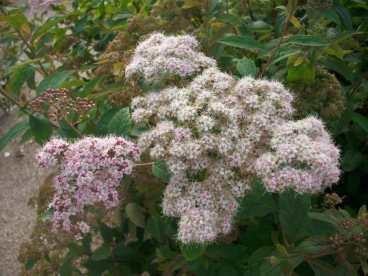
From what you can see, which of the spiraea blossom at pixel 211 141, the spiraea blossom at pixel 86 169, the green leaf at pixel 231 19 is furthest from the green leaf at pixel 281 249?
the green leaf at pixel 231 19

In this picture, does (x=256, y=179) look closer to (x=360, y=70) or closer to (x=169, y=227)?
(x=169, y=227)

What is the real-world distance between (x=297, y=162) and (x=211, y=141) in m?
0.28

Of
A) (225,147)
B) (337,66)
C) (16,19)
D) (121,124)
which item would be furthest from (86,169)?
(337,66)

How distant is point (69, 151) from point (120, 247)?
3.46 ft

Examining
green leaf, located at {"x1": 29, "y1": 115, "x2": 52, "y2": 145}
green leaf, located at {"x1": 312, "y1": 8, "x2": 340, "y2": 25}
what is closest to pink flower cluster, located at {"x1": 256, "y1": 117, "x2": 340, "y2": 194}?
green leaf, located at {"x1": 312, "y1": 8, "x2": 340, "y2": 25}

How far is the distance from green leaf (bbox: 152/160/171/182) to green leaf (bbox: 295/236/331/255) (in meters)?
0.52

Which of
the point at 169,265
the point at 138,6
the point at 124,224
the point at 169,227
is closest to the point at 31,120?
the point at 169,227

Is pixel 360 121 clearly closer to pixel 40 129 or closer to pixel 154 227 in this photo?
pixel 154 227

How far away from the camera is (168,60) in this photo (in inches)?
59.7

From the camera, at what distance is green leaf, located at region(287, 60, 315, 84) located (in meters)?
1.54

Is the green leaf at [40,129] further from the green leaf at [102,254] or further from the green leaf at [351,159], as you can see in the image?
the green leaf at [351,159]

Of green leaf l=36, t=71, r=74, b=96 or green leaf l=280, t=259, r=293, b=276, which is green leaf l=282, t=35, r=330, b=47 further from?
green leaf l=36, t=71, r=74, b=96

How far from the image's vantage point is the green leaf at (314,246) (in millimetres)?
1401

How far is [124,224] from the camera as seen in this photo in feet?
7.92
